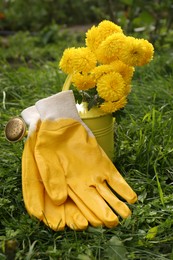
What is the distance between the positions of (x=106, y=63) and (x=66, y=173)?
45cm

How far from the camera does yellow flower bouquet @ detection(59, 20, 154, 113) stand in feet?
→ 6.02

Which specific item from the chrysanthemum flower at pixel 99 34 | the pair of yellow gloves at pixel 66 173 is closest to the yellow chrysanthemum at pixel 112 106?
the pair of yellow gloves at pixel 66 173

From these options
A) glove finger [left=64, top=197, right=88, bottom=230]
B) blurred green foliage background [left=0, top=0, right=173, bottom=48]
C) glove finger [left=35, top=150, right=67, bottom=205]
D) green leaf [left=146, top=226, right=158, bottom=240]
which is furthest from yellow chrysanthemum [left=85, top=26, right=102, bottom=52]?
blurred green foliage background [left=0, top=0, right=173, bottom=48]

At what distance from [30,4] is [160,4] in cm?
237

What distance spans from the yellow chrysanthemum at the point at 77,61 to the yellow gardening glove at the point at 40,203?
0.22m

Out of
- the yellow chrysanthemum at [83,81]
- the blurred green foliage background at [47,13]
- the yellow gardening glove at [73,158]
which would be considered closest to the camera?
the yellow gardening glove at [73,158]

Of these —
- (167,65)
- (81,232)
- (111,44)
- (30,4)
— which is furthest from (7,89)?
(30,4)

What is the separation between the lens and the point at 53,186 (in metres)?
1.76

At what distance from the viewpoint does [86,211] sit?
1.70 meters

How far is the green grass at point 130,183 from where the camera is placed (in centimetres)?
156

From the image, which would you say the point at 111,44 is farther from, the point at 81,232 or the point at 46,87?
the point at 46,87

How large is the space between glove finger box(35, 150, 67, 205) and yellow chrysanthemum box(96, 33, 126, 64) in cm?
43

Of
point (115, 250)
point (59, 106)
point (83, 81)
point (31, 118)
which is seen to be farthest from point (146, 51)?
point (115, 250)

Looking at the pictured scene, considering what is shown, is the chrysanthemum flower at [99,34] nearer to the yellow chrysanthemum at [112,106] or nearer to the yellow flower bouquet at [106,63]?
the yellow flower bouquet at [106,63]
